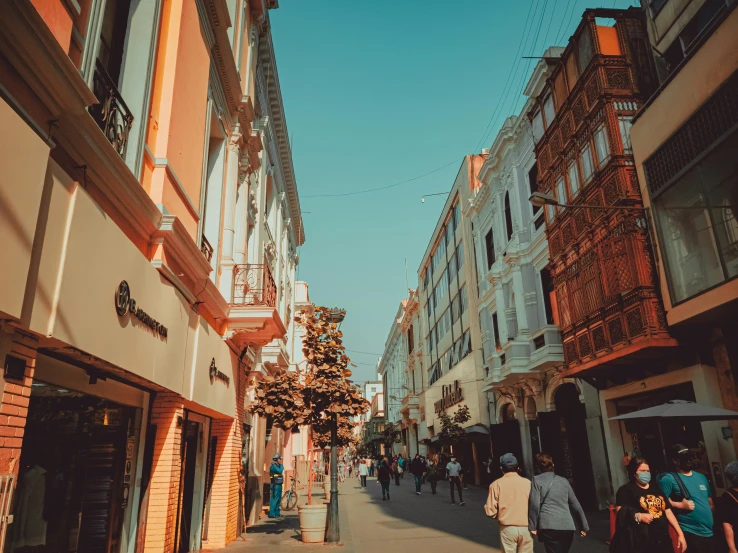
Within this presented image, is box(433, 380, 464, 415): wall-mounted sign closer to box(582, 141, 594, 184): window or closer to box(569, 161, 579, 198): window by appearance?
box(569, 161, 579, 198): window

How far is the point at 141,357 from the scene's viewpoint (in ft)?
18.7

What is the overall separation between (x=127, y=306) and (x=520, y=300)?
60.1 ft

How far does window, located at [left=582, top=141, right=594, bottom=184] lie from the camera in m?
15.4

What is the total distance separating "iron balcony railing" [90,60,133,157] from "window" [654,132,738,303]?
33.9 feet

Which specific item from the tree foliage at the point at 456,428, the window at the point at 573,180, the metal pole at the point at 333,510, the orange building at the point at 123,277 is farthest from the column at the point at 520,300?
the orange building at the point at 123,277

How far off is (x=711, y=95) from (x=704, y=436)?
713cm

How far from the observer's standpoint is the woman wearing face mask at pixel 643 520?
591 cm

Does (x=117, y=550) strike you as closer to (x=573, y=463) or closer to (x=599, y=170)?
(x=599, y=170)

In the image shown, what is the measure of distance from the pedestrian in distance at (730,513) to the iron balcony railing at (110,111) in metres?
7.28

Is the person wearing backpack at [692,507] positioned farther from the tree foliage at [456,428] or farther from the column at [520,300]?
the tree foliage at [456,428]

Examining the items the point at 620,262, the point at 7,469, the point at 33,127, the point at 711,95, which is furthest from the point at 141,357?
the point at 620,262

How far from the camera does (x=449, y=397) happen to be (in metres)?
35.2

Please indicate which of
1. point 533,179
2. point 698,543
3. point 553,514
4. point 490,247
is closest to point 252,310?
point 553,514

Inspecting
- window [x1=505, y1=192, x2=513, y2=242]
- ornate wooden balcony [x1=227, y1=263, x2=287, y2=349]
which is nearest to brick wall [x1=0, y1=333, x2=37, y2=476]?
ornate wooden balcony [x1=227, y1=263, x2=287, y2=349]
